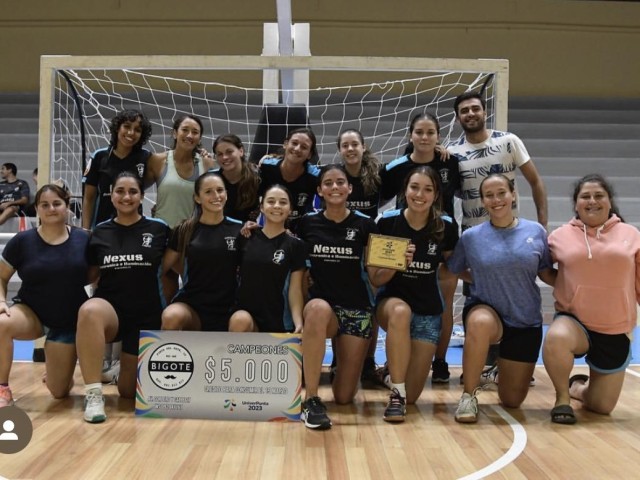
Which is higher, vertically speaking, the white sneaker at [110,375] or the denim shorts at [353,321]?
the denim shorts at [353,321]

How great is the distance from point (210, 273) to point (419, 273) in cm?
113

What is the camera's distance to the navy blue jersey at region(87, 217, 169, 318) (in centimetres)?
368

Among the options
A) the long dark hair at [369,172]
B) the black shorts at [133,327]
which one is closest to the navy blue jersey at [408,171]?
the long dark hair at [369,172]

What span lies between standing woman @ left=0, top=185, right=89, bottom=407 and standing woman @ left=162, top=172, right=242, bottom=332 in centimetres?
56

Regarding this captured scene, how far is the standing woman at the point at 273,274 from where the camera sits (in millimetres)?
3605

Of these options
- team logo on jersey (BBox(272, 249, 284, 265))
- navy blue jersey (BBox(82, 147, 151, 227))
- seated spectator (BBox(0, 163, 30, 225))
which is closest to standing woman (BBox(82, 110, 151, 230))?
navy blue jersey (BBox(82, 147, 151, 227))

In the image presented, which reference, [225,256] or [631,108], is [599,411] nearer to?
[225,256]

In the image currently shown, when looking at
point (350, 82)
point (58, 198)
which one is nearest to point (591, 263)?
point (58, 198)

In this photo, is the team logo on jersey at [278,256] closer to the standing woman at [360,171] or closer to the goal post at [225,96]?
the standing woman at [360,171]

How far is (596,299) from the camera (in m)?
3.58

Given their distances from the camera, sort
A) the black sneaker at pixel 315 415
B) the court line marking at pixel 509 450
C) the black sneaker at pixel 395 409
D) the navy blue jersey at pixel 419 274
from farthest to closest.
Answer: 1. the navy blue jersey at pixel 419 274
2. the black sneaker at pixel 395 409
3. the black sneaker at pixel 315 415
4. the court line marking at pixel 509 450

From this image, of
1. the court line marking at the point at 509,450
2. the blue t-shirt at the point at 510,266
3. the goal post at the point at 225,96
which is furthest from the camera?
the goal post at the point at 225,96

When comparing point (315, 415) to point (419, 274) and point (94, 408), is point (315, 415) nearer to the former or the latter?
point (419, 274)

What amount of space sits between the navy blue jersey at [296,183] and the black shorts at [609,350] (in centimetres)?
169
